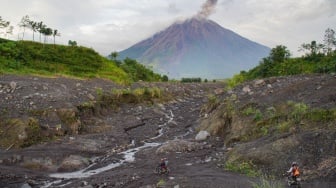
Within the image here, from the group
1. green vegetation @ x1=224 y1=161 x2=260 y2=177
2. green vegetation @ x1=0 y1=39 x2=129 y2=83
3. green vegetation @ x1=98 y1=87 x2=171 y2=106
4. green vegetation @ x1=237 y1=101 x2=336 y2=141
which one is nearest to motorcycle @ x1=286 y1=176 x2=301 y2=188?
green vegetation @ x1=224 y1=161 x2=260 y2=177

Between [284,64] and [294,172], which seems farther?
[284,64]

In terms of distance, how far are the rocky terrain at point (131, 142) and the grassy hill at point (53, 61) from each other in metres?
14.4

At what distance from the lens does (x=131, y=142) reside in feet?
137

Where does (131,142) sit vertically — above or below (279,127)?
below

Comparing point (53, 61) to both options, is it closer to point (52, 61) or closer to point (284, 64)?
point (52, 61)

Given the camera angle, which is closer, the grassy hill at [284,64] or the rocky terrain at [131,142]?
the rocky terrain at [131,142]

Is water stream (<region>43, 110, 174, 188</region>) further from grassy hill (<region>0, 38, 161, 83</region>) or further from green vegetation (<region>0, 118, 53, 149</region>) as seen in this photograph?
grassy hill (<region>0, 38, 161, 83</region>)

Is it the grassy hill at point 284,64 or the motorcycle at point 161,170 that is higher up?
the grassy hill at point 284,64

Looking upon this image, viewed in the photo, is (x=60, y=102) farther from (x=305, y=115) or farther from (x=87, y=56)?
(x=87, y=56)

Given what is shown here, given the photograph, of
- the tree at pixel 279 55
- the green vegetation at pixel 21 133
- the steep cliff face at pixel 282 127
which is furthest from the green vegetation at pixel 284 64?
the green vegetation at pixel 21 133

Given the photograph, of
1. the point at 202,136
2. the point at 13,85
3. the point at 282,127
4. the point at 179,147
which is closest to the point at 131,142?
the point at 202,136

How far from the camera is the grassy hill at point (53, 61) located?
66875mm

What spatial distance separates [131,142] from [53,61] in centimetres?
4070

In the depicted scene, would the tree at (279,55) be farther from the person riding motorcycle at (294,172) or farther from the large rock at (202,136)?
the person riding motorcycle at (294,172)
